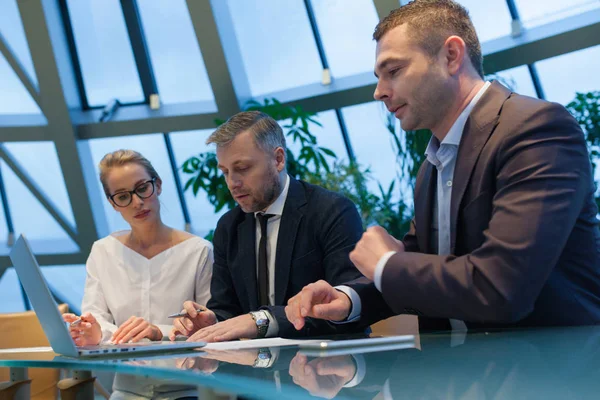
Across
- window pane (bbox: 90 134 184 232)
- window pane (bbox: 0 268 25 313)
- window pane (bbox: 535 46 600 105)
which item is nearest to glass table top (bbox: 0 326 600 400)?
window pane (bbox: 535 46 600 105)

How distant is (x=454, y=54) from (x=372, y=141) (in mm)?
6664

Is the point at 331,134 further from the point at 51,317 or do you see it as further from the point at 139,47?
the point at 51,317

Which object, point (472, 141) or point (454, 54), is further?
point (454, 54)

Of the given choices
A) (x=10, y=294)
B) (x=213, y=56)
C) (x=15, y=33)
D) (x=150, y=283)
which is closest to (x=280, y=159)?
(x=150, y=283)

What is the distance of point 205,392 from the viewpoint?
3.86 ft

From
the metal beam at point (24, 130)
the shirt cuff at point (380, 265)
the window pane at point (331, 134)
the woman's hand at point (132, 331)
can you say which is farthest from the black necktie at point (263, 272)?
the metal beam at point (24, 130)

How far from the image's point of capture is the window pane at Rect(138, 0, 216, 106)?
8.75m

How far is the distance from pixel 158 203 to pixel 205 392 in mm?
2077

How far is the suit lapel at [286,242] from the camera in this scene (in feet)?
8.46

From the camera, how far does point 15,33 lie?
8.89 m

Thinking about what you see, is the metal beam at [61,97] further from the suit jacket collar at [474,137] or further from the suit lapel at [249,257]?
the suit jacket collar at [474,137]

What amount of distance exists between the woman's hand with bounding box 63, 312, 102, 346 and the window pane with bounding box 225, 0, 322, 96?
6.54 metres

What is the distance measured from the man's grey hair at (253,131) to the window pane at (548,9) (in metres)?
5.16

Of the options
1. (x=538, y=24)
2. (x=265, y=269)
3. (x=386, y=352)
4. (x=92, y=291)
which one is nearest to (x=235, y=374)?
(x=386, y=352)
